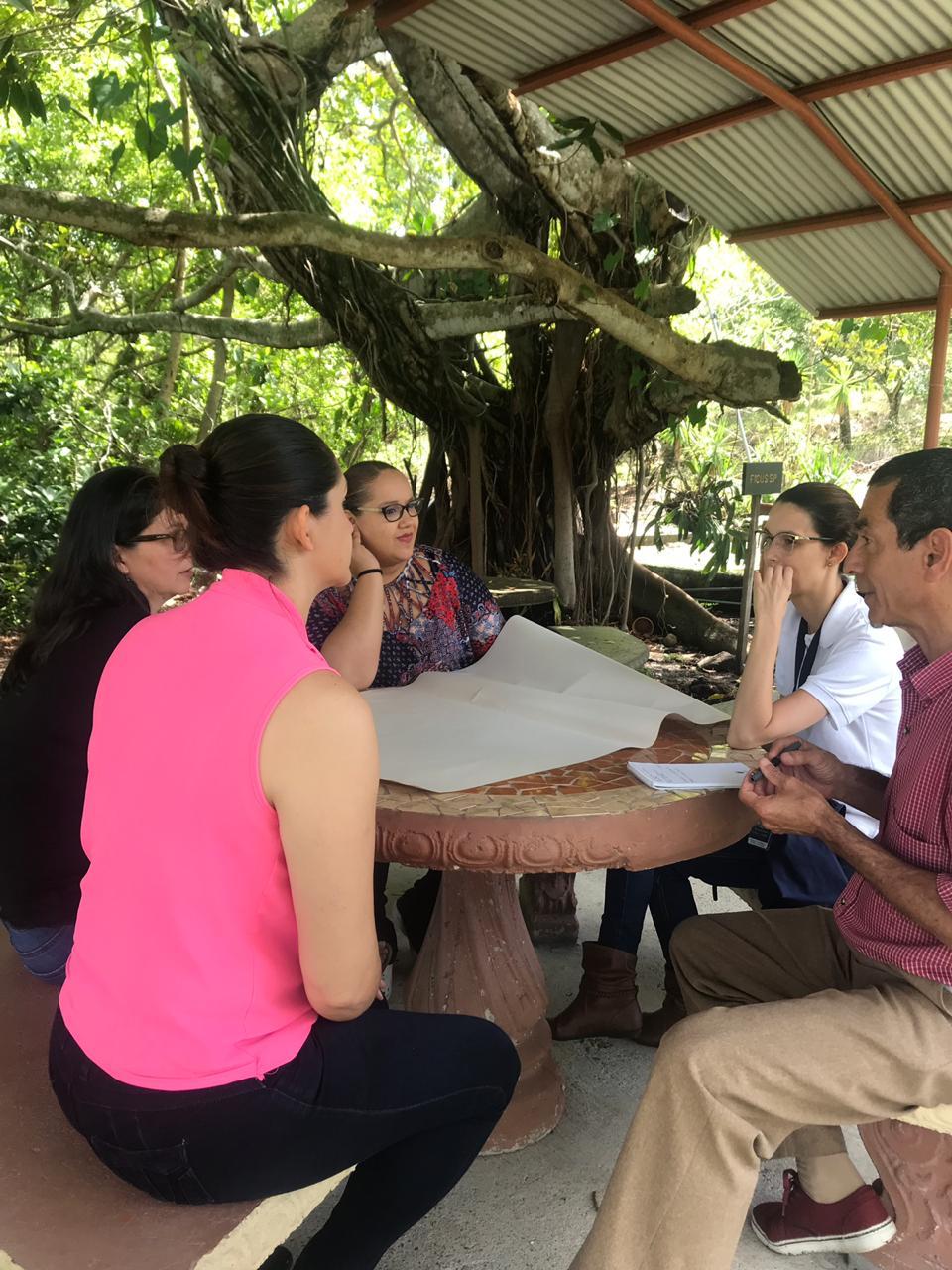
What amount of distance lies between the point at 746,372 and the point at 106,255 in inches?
228

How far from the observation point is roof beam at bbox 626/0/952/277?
2.93m

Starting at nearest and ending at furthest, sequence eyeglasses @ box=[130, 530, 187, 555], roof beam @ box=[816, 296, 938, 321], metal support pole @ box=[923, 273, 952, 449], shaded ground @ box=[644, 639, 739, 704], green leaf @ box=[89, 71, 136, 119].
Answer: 1. eyeglasses @ box=[130, 530, 187, 555]
2. green leaf @ box=[89, 71, 136, 119]
3. metal support pole @ box=[923, 273, 952, 449]
4. roof beam @ box=[816, 296, 938, 321]
5. shaded ground @ box=[644, 639, 739, 704]

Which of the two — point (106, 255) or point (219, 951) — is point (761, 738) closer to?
point (219, 951)

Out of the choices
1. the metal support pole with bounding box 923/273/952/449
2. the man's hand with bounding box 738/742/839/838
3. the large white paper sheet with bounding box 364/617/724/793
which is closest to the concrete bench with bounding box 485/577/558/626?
the metal support pole with bounding box 923/273/952/449

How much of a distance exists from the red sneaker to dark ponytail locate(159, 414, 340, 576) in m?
1.47

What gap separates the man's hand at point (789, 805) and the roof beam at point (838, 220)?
298 centimetres

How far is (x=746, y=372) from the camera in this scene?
4527 millimetres

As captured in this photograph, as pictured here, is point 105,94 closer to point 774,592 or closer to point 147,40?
point 147,40

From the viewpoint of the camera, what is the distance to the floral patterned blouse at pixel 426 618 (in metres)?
2.63

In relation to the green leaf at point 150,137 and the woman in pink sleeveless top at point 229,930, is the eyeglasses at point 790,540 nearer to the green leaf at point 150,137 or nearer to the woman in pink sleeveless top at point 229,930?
the woman in pink sleeveless top at point 229,930

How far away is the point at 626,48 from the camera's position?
329 cm

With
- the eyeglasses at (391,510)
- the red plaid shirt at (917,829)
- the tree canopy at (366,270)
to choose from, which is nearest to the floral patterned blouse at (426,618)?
the eyeglasses at (391,510)

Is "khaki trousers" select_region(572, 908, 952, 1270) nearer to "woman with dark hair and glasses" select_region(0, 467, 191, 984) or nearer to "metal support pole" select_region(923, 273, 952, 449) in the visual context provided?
"woman with dark hair and glasses" select_region(0, 467, 191, 984)

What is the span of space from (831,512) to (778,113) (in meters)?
2.01
